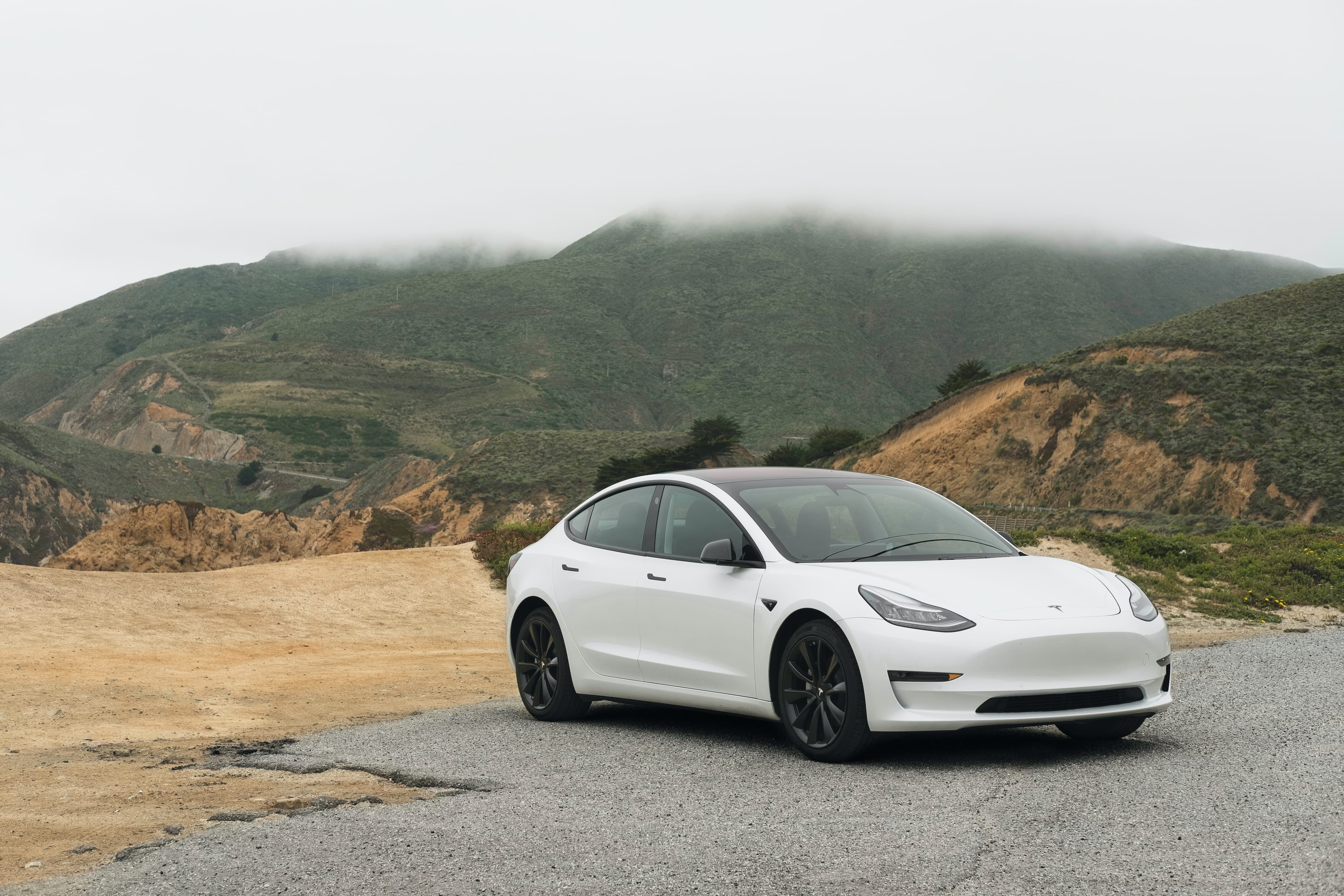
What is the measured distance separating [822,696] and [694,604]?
1163 millimetres

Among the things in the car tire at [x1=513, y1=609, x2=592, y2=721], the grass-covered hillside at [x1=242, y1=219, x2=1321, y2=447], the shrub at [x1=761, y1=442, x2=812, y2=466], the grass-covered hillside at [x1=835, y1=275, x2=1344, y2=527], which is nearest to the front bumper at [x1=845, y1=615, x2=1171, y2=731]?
the car tire at [x1=513, y1=609, x2=592, y2=721]

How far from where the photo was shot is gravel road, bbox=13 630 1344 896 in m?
4.13

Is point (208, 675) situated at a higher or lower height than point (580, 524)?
lower

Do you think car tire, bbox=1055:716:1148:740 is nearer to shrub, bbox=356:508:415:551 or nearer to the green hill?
shrub, bbox=356:508:415:551

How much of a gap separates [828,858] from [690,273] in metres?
150

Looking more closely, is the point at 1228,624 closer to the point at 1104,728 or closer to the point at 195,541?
the point at 1104,728

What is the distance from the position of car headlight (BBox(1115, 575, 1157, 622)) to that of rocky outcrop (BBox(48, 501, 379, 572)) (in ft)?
77.6

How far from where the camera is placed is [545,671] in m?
8.43

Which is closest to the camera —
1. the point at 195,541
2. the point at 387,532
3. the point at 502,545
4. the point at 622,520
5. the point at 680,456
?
the point at 622,520

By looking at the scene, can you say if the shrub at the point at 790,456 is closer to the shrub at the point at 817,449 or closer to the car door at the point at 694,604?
the shrub at the point at 817,449

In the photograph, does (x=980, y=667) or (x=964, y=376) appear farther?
(x=964, y=376)

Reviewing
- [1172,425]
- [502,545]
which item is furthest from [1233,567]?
[1172,425]

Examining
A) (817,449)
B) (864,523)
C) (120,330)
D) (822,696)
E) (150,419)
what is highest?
(120,330)

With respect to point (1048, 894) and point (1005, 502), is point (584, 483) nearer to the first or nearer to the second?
point (1005, 502)
